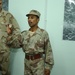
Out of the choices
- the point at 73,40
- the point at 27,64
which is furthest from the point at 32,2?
the point at 27,64

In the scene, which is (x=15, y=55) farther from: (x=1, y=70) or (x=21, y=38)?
(x=21, y=38)

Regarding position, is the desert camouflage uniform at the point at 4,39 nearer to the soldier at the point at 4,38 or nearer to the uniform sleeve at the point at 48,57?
the soldier at the point at 4,38

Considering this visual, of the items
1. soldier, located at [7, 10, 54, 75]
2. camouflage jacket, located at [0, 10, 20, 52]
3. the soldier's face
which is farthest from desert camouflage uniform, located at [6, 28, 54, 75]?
camouflage jacket, located at [0, 10, 20, 52]

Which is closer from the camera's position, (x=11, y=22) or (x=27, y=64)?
(x=27, y=64)

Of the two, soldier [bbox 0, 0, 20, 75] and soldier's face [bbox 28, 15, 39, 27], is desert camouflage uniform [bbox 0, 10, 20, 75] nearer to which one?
soldier [bbox 0, 0, 20, 75]

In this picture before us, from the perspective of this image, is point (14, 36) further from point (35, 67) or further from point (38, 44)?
point (35, 67)

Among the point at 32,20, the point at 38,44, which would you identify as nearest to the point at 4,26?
the point at 32,20

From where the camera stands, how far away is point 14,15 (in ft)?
9.39

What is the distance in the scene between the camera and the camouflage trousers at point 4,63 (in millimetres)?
2479

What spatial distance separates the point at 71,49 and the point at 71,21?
1.36 feet

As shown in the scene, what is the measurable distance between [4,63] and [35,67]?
52 cm

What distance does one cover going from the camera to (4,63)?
2525 millimetres

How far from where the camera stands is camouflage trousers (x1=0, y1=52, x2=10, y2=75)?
2.48 meters

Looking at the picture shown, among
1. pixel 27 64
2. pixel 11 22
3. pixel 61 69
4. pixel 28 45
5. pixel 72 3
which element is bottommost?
pixel 61 69
